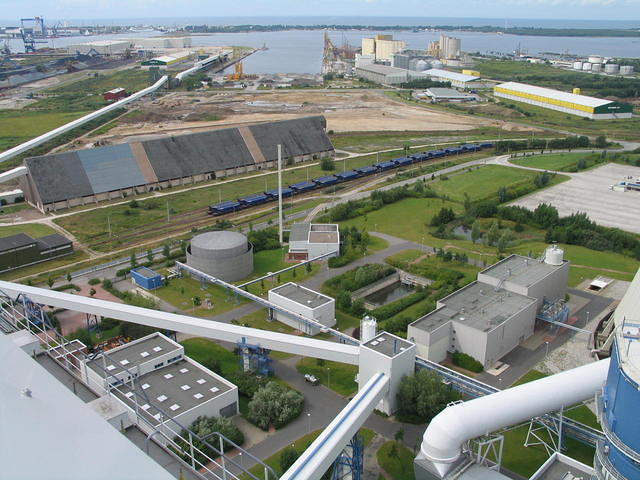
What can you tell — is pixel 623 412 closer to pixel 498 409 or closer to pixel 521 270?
pixel 498 409

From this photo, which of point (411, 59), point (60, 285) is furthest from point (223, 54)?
point (60, 285)

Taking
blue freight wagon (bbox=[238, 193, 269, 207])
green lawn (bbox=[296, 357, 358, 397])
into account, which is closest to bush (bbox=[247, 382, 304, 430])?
green lawn (bbox=[296, 357, 358, 397])

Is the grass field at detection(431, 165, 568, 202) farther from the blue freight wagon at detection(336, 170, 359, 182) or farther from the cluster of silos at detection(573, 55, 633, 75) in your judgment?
the cluster of silos at detection(573, 55, 633, 75)

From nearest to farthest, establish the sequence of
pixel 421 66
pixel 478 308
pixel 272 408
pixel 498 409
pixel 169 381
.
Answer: pixel 498 409 < pixel 272 408 < pixel 169 381 < pixel 478 308 < pixel 421 66

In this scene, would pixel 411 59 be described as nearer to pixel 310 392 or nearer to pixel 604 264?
pixel 604 264

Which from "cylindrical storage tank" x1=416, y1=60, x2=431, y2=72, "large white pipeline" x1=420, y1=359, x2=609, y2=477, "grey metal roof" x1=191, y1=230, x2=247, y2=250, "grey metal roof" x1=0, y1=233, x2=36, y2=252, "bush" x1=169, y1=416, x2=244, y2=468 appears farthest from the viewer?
"cylindrical storage tank" x1=416, y1=60, x2=431, y2=72

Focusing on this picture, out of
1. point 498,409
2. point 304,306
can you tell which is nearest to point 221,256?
point 304,306

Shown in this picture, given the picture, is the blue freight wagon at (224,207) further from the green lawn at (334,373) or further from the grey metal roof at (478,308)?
the grey metal roof at (478,308)
